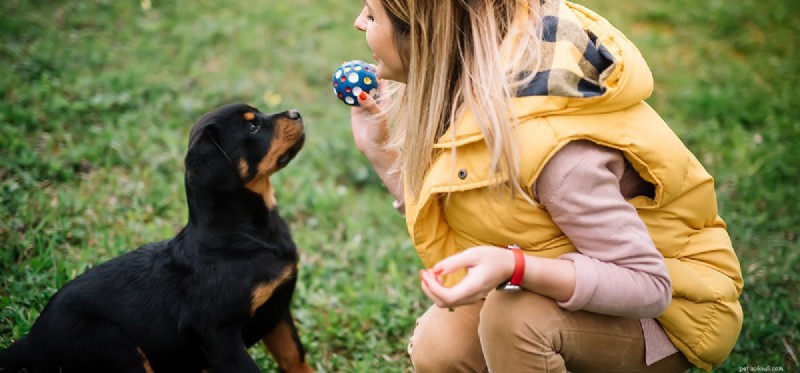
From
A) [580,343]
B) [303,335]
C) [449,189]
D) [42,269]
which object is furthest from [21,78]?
[580,343]

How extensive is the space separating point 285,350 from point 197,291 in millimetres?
491

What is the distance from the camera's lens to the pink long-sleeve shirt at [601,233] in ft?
6.05

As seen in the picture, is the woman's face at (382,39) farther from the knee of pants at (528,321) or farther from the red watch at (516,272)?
the knee of pants at (528,321)

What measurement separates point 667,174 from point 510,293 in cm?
57

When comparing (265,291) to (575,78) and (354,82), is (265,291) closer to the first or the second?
(354,82)

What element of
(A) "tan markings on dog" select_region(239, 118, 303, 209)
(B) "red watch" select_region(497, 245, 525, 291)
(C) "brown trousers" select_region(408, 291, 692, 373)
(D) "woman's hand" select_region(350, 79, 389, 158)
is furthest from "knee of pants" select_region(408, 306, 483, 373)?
(A) "tan markings on dog" select_region(239, 118, 303, 209)

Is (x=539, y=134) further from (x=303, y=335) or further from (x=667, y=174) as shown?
(x=303, y=335)

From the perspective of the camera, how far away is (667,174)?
1945mm

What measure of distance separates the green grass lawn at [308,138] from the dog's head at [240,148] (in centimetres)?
85

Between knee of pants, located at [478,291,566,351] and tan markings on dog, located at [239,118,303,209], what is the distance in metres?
1.11

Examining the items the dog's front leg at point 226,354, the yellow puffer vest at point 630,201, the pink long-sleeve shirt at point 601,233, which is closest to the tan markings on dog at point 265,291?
the dog's front leg at point 226,354

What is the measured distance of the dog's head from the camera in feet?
8.55

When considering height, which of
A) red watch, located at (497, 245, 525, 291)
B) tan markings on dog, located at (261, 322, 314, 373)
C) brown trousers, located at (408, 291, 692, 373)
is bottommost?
tan markings on dog, located at (261, 322, 314, 373)

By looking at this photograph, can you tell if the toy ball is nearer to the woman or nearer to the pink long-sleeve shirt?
the woman
